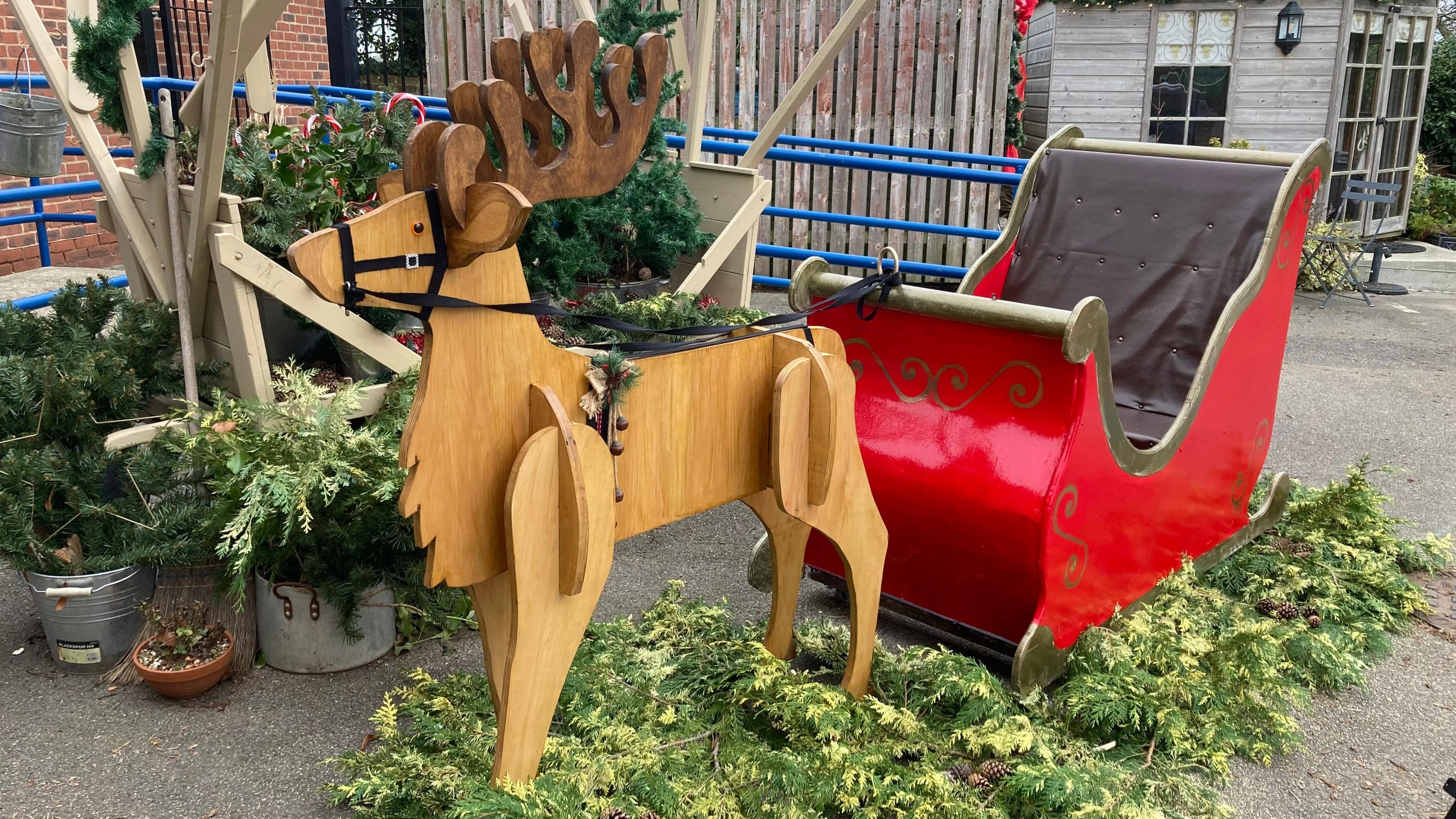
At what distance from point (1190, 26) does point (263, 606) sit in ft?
29.4

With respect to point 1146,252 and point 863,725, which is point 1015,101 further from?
point 863,725

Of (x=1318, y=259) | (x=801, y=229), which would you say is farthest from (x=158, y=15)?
(x=1318, y=259)

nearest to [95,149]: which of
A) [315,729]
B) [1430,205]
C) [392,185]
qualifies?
[315,729]

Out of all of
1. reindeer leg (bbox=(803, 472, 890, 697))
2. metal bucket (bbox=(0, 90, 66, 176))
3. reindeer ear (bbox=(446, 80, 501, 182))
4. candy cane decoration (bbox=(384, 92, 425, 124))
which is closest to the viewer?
reindeer ear (bbox=(446, 80, 501, 182))

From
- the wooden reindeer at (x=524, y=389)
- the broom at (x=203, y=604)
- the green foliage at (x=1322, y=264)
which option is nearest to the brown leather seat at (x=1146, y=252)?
the wooden reindeer at (x=524, y=389)

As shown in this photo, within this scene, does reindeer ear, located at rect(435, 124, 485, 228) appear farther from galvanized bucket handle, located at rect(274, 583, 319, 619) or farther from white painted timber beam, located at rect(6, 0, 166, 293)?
white painted timber beam, located at rect(6, 0, 166, 293)

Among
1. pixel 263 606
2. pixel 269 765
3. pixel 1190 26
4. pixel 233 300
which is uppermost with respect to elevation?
pixel 1190 26

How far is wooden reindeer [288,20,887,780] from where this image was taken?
1840 millimetres

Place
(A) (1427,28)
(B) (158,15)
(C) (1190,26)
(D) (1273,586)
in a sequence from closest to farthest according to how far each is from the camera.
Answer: (D) (1273,586) → (B) (158,15) → (C) (1190,26) → (A) (1427,28)

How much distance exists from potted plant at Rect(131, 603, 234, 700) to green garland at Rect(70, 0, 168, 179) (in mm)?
1410

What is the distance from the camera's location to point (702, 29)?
190 inches

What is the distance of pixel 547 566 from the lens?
6.84 ft

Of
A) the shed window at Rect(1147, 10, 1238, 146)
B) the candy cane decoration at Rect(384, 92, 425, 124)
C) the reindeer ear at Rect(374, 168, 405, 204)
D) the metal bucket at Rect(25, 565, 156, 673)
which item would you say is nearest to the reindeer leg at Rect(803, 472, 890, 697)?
the reindeer ear at Rect(374, 168, 405, 204)

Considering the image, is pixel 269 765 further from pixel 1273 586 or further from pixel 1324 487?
pixel 1324 487
